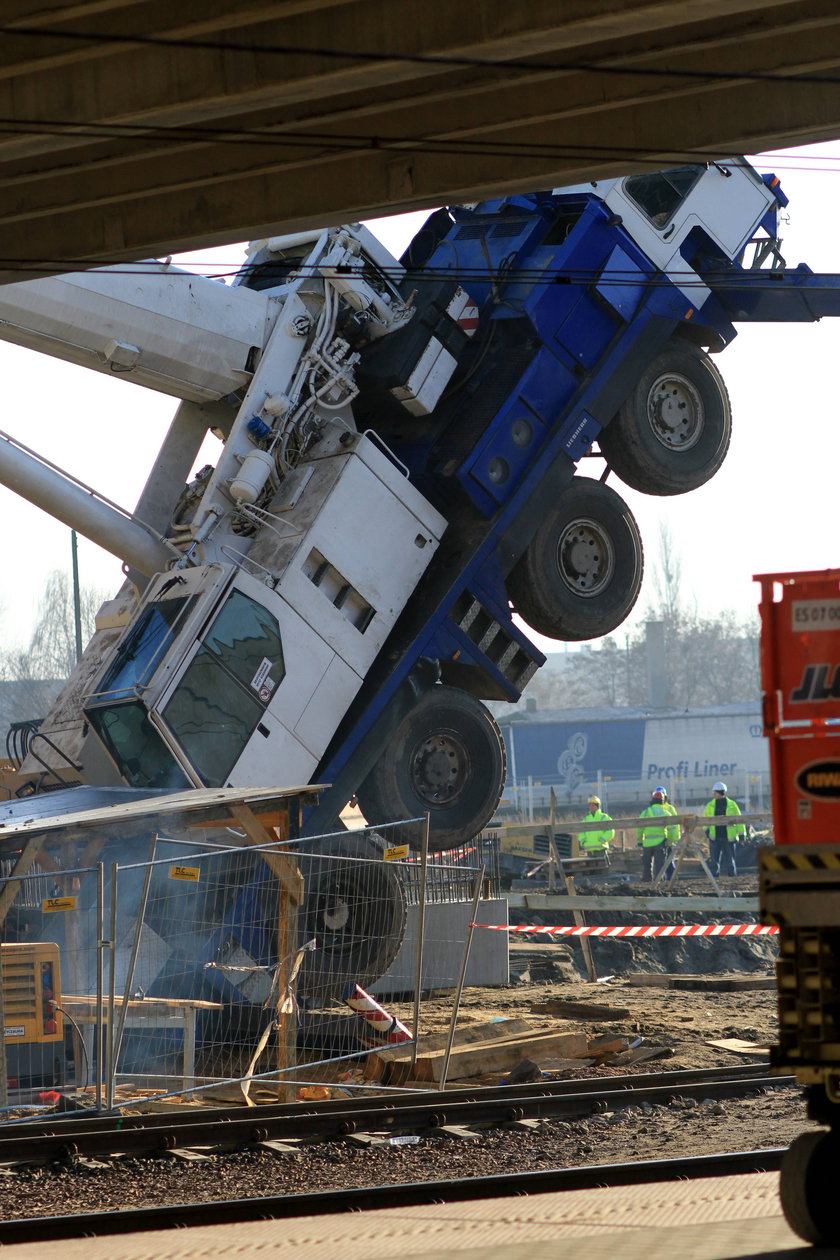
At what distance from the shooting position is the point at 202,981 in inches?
408

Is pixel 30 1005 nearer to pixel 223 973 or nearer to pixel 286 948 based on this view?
pixel 223 973

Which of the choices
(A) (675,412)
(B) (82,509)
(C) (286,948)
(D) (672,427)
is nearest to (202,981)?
(C) (286,948)

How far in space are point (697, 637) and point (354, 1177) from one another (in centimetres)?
10214

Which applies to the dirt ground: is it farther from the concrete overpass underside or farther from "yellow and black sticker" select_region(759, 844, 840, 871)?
the concrete overpass underside

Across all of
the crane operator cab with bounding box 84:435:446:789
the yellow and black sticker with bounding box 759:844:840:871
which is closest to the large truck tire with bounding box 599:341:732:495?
the crane operator cab with bounding box 84:435:446:789

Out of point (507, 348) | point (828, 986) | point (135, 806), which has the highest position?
point (507, 348)

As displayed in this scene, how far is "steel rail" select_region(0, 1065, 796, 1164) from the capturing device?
8.11 metres

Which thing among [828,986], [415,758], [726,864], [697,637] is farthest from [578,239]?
[697,637]

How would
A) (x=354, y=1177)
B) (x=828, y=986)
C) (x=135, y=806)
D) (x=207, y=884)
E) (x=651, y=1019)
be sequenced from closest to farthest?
(x=828, y=986) < (x=354, y=1177) < (x=207, y=884) < (x=135, y=806) < (x=651, y=1019)

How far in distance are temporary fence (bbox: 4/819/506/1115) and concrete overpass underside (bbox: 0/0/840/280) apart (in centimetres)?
402

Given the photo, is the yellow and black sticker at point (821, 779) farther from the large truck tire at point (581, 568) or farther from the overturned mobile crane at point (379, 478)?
the large truck tire at point (581, 568)

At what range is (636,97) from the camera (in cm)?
877

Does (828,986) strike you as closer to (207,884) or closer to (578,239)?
(207,884)

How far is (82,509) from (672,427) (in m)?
5.95
